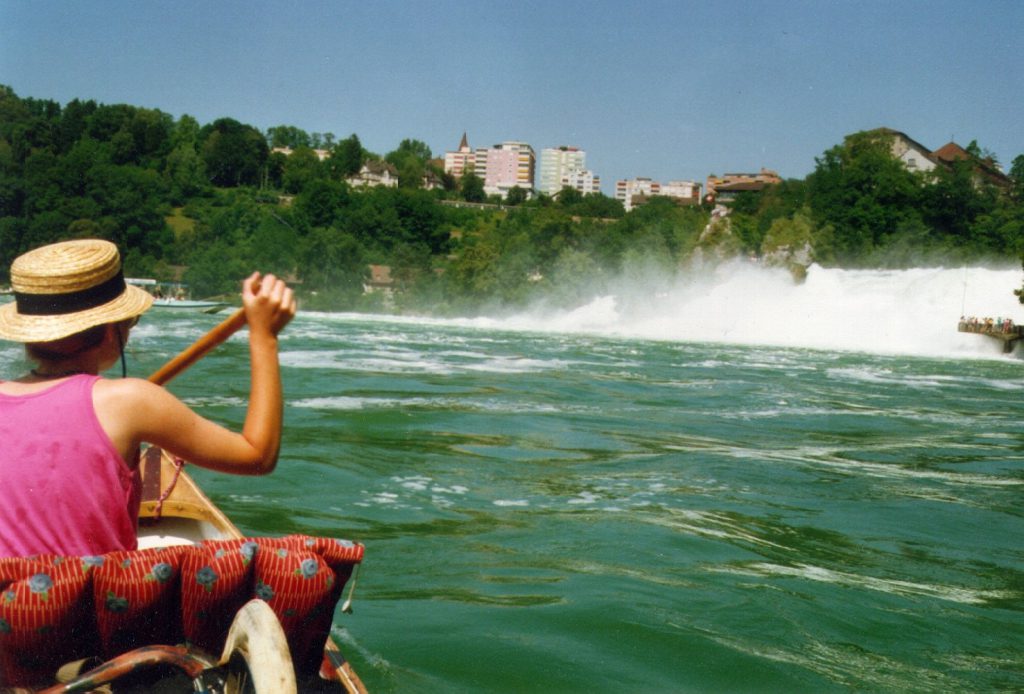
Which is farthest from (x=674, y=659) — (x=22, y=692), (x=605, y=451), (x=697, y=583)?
(x=605, y=451)

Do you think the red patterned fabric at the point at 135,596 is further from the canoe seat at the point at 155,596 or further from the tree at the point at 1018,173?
A: the tree at the point at 1018,173

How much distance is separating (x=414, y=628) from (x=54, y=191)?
95084 millimetres

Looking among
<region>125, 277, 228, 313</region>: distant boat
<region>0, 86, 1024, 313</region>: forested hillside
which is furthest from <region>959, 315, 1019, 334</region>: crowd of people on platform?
<region>125, 277, 228, 313</region>: distant boat

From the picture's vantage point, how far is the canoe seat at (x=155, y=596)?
239 centimetres

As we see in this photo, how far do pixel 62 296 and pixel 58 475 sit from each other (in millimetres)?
487

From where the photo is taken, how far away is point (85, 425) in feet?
8.16

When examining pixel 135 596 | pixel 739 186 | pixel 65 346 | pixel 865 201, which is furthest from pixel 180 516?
pixel 739 186

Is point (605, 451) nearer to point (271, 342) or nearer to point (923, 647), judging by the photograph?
point (923, 647)

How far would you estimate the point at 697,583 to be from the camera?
6.75 meters

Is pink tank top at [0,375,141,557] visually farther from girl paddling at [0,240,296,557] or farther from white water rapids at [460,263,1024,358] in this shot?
white water rapids at [460,263,1024,358]

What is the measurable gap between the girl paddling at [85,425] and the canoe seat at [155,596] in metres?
0.16

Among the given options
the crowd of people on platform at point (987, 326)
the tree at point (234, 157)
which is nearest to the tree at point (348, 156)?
the tree at point (234, 157)

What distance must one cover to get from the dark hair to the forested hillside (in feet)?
189

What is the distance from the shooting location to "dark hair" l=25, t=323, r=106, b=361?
2.70 m
